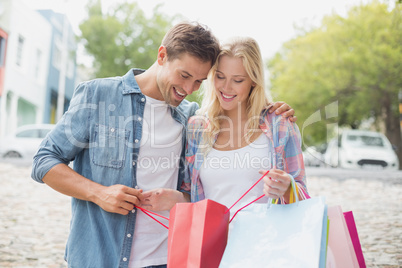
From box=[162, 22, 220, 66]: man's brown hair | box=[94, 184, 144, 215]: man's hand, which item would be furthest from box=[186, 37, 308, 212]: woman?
box=[94, 184, 144, 215]: man's hand

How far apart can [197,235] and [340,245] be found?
2.18 ft

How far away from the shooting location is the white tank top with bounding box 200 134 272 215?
2330 mm

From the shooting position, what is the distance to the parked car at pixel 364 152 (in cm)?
1371

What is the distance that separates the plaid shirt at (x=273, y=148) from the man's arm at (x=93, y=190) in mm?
467

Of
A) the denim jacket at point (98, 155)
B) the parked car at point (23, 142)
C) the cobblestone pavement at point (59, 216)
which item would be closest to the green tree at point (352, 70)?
the cobblestone pavement at point (59, 216)

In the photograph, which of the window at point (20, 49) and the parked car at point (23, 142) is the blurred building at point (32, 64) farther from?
the parked car at point (23, 142)

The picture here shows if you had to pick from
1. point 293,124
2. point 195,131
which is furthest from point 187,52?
point 293,124

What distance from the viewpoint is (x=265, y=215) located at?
1.79 metres

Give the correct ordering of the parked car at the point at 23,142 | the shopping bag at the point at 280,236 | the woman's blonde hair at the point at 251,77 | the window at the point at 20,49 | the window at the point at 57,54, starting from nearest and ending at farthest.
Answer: the shopping bag at the point at 280,236 < the woman's blonde hair at the point at 251,77 < the parked car at the point at 23,142 < the window at the point at 20,49 < the window at the point at 57,54

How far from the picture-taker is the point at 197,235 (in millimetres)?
1819

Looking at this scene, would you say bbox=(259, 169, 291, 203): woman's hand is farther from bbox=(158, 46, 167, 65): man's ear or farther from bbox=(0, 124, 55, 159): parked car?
bbox=(0, 124, 55, 159): parked car

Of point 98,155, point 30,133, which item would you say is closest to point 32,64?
point 30,133

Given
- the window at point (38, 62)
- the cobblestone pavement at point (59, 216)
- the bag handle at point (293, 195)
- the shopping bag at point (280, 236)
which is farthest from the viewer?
the window at point (38, 62)

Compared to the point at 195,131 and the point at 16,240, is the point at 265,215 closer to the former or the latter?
the point at 195,131
